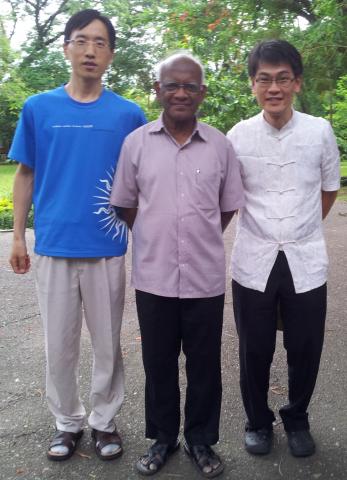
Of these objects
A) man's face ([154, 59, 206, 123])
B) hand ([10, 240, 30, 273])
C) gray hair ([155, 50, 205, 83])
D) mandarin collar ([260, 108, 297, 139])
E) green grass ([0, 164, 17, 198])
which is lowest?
green grass ([0, 164, 17, 198])

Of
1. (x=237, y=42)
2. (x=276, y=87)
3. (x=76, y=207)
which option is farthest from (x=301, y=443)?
(x=237, y=42)

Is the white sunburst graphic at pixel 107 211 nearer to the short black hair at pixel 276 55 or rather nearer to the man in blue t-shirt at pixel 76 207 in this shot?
the man in blue t-shirt at pixel 76 207

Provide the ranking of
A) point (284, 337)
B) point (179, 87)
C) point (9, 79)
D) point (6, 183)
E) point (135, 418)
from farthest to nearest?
point (6, 183) < point (9, 79) < point (135, 418) < point (284, 337) < point (179, 87)

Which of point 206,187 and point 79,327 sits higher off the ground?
point 206,187

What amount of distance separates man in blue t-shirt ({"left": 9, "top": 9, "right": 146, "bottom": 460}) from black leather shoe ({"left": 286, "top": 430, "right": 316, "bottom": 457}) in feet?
3.03

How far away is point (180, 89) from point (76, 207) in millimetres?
751

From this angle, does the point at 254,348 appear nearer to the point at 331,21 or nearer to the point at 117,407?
the point at 117,407

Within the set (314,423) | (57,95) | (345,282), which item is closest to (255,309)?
(314,423)

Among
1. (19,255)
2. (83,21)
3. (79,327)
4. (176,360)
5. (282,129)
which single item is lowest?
(176,360)

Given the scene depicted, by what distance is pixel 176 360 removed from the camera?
2656 millimetres

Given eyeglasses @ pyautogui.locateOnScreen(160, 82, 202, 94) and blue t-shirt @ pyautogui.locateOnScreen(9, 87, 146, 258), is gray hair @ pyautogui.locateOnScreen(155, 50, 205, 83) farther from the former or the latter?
blue t-shirt @ pyautogui.locateOnScreen(9, 87, 146, 258)

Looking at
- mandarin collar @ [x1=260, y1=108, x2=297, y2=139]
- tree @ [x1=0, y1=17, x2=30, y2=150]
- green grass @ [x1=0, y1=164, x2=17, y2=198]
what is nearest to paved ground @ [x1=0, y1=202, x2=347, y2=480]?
mandarin collar @ [x1=260, y1=108, x2=297, y2=139]

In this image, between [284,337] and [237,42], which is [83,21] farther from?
[237,42]

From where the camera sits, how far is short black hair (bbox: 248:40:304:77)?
96.9 inches
